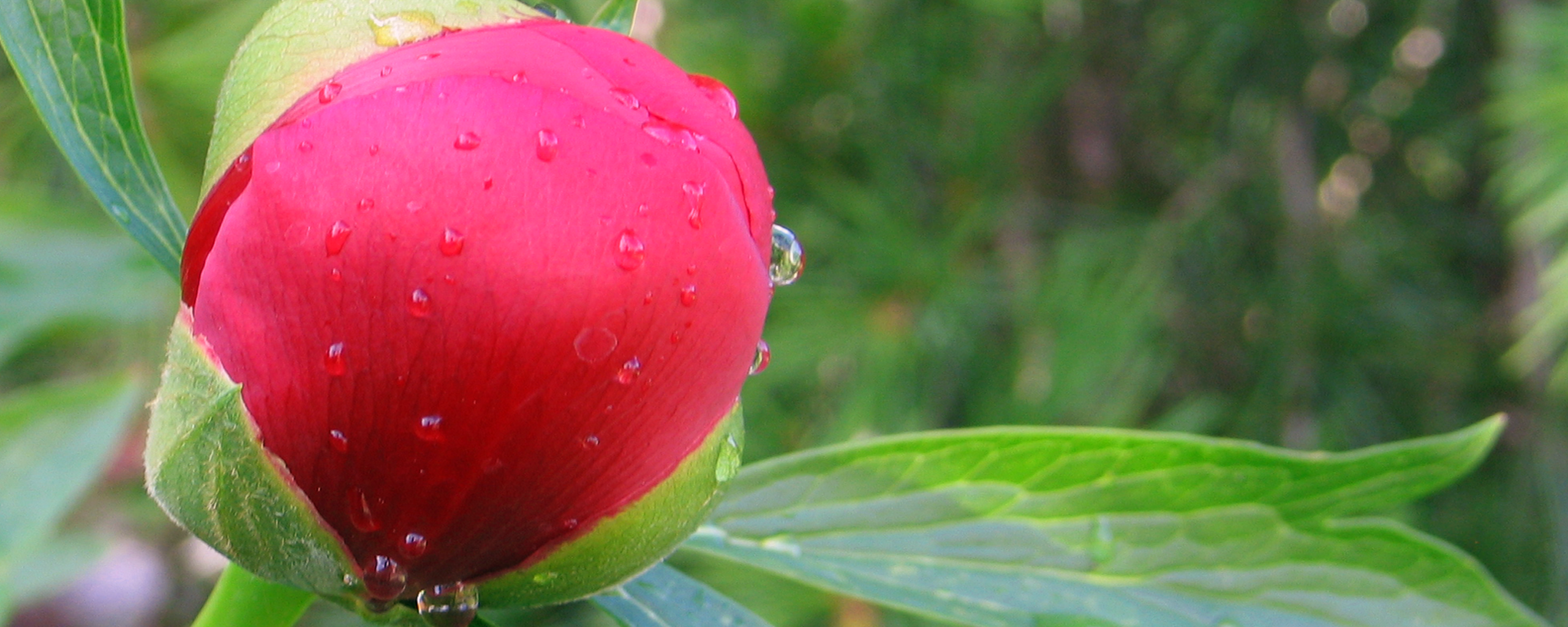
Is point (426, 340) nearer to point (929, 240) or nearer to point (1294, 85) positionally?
point (929, 240)

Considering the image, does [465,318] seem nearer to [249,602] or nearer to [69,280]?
[249,602]

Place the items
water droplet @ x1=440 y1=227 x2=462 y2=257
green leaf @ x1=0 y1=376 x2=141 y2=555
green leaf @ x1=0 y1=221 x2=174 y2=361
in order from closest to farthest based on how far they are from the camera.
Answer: water droplet @ x1=440 y1=227 x2=462 y2=257 < green leaf @ x1=0 y1=376 x2=141 y2=555 < green leaf @ x1=0 y1=221 x2=174 y2=361

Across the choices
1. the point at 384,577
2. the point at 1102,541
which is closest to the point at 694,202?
the point at 384,577

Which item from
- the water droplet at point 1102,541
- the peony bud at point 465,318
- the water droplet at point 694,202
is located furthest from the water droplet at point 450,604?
the water droplet at point 1102,541

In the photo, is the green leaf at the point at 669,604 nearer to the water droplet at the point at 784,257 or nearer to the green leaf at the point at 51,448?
the water droplet at the point at 784,257

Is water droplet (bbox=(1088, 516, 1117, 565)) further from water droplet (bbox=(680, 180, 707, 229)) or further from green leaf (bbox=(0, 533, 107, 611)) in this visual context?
green leaf (bbox=(0, 533, 107, 611))

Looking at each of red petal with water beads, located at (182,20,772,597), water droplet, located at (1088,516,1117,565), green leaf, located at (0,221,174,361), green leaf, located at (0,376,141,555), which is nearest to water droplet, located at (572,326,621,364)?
red petal with water beads, located at (182,20,772,597)

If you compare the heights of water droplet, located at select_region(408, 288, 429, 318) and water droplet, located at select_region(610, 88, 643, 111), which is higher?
water droplet, located at select_region(610, 88, 643, 111)
